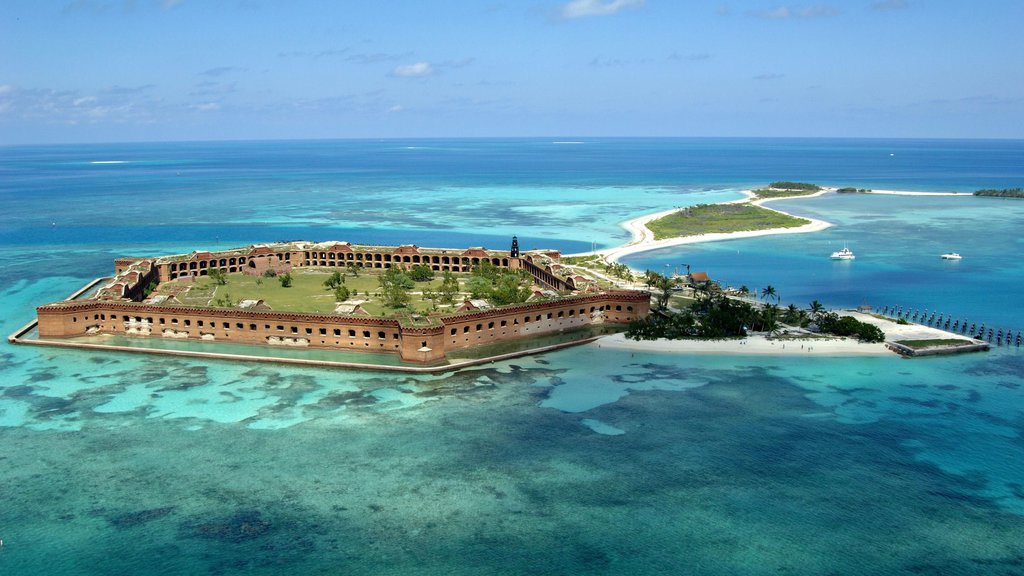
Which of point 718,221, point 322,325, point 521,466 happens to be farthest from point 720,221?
point 521,466

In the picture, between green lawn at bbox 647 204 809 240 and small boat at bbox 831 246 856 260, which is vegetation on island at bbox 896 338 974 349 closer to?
small boat at bbox 831 246 856 260

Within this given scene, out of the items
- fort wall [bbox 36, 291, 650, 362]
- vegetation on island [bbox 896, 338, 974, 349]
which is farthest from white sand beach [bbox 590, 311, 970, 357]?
fort wall [bbox 36, 291, 650, 362]

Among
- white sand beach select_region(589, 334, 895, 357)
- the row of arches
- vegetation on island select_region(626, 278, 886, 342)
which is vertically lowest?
white sand beach select_region(589, 334, 895, 357)

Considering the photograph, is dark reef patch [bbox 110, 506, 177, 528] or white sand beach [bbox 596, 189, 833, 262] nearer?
dark reef patch [bbox 110, 506, 177, 528]

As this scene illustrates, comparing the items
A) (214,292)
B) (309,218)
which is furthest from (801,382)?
(309,218)

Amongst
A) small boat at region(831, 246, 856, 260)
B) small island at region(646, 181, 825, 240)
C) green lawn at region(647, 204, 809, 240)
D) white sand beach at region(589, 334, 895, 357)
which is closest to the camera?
white sand beach at region(589, 334, 895, 357)

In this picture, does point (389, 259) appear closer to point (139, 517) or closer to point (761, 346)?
point (761, 346)

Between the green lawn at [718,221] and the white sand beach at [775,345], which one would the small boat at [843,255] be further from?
the white sand beach at [775,345]

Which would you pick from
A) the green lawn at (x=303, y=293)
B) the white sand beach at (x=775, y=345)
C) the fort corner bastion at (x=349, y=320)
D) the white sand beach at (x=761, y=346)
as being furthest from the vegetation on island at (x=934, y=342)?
the green lawn at (x=303, y=293)
